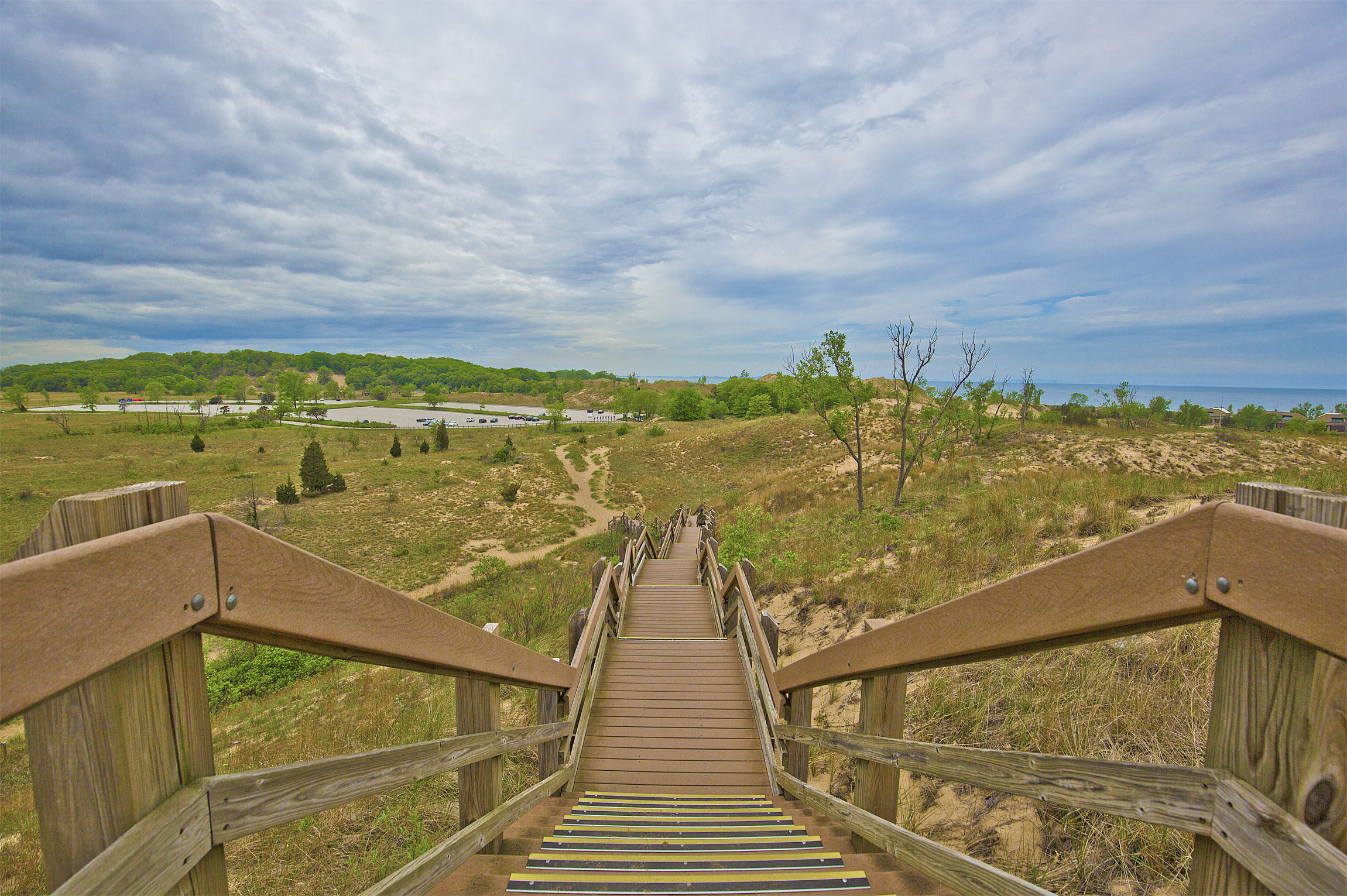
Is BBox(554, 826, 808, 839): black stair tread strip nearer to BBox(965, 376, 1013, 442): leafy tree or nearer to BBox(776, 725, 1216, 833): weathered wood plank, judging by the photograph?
BBox(776, 725, 1216, 833): weathered wood plank

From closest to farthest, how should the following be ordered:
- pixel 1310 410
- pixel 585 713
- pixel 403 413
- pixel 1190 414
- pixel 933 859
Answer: pixel 933 859
pixel 585 713
pixel 1310 410
pixel 1190 414
pixel 403 413

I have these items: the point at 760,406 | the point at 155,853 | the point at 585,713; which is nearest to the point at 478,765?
the point at 155,853

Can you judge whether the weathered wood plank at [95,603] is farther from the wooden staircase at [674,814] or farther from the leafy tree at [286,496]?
the leafy tree at [286,496]

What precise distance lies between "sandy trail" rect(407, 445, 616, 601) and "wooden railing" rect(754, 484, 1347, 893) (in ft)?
26.8

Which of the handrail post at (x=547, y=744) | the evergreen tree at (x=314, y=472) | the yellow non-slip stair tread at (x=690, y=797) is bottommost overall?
the evergreen tree at (x=314, y=472)

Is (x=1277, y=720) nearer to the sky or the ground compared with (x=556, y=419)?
nearer to the sky

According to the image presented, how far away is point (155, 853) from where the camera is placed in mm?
839

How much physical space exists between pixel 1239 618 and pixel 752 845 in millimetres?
2072

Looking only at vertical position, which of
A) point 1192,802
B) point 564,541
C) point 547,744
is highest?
point 1192,802

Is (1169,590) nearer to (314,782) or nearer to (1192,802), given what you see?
(1192,802)

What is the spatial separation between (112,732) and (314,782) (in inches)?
19.6

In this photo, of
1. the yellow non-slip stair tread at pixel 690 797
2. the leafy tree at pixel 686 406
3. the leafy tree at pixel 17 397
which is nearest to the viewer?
the yellow non-slip stair tread at pixel 690 797

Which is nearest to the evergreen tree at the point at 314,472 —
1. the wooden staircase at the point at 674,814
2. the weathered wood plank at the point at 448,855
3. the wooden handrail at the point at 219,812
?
the wooden staircase at the point at 674,814

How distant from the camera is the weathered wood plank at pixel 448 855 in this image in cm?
140
